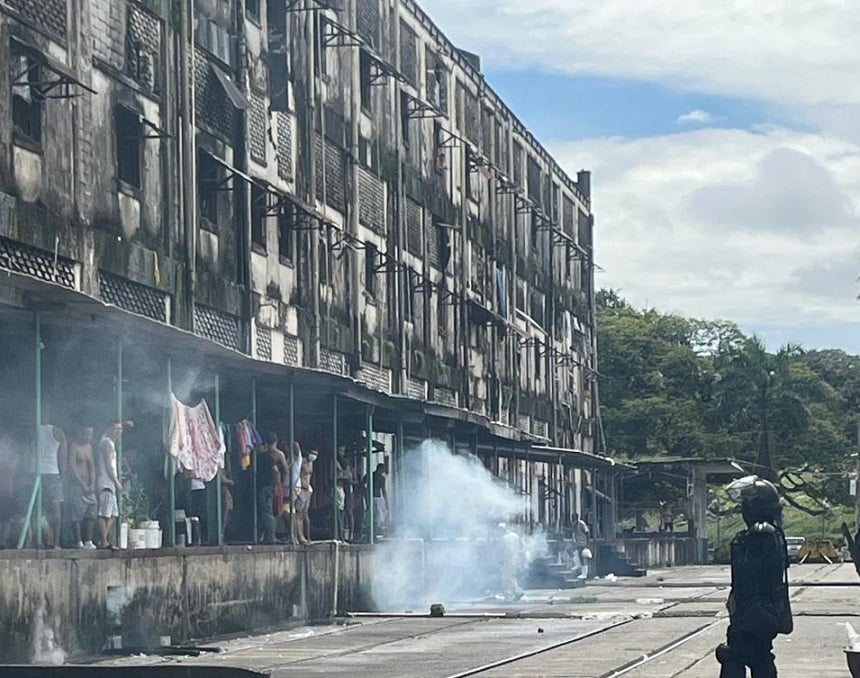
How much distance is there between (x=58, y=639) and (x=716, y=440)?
222ft

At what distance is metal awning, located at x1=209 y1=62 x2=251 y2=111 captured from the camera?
3114 centimetres

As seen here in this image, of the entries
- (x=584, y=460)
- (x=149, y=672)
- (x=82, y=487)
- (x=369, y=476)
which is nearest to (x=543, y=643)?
(x=82, y=487)

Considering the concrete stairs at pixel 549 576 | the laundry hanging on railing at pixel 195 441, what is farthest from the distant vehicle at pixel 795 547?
the laundry hanging on railing at pixel 195 441

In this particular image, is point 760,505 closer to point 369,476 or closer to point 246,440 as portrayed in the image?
point 246,440

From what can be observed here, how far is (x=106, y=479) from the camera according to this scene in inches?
821

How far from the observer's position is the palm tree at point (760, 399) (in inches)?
3364

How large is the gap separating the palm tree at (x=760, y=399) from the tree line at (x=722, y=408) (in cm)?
4

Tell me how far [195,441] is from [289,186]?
12.3 metres

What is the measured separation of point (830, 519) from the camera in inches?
3696

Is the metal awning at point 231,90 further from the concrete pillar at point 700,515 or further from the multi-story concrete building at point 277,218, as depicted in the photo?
the concrete pillar at point 700,515

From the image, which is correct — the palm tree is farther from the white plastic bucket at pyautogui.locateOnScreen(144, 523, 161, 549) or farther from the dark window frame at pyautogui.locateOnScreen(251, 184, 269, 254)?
the white plastic bucket at pyautogui.locateOnScreen(144, 523, 161, 549)

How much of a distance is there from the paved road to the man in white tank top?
1648 millimetres

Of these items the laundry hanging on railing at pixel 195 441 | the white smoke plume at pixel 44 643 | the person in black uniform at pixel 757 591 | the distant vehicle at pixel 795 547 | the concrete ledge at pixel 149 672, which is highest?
the laundry hanging on railing at pixel 195 441

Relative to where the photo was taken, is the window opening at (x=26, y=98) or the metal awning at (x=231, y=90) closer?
the window opening at (x=26, y=98)
